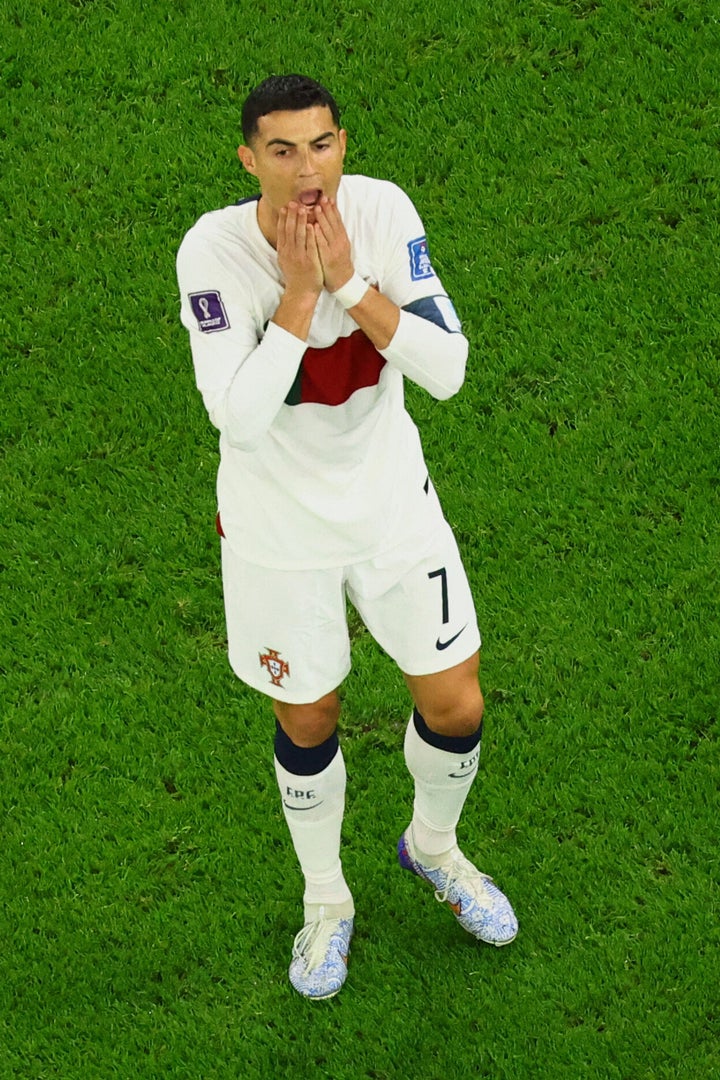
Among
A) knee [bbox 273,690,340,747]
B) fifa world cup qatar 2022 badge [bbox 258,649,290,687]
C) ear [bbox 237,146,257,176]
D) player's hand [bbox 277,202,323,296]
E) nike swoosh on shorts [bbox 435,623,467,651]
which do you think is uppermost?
ear [bbox 237,146,257,176]

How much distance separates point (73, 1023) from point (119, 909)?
41cm

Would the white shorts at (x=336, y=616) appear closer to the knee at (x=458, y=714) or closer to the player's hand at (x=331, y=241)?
the knee at (x=458, y=714)

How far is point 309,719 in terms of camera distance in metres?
4.71

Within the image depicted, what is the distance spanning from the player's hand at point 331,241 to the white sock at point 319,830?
1.61 metres

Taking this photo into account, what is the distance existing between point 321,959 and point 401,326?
2219 millimetres

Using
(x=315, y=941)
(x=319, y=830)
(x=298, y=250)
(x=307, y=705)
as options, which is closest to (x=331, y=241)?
(x=298, y=250)

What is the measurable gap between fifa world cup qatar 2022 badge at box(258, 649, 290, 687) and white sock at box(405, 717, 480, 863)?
520 millimetres

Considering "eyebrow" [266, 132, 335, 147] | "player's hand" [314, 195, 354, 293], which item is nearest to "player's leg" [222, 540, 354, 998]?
"player's hand" [314, 195, 354, 293]

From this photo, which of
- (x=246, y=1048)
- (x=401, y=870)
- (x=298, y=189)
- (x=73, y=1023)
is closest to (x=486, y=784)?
(x=401, y=870)

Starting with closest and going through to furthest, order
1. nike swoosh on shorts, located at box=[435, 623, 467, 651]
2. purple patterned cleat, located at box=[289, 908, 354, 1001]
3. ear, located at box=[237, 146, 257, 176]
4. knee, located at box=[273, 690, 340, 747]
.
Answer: ear, located at box=[237, 146, 257, 176]
nike swoosh on shorts, located at box=[435, 623, 467, 651]
knee, located at box=[273, 690, 340, 747]
purple patterned cleat, located at box=[289, 908, 354, 1001]

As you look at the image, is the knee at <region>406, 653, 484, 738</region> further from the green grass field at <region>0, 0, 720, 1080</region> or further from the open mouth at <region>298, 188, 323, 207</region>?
the open mouth at <region>298, 188, 323, 207</region>

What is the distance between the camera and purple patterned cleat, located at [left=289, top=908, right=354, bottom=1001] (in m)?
5.20

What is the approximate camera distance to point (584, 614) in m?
6.04

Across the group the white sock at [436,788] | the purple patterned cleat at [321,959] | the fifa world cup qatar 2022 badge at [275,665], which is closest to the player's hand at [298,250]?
the fifa world cup qatar 2022 badge at [275,665]
